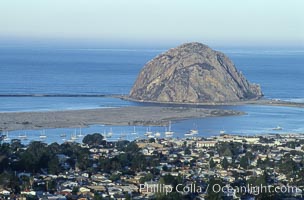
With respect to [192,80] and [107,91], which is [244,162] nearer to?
[192,80]

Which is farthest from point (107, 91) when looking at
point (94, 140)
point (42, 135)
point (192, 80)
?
point (94, 140)

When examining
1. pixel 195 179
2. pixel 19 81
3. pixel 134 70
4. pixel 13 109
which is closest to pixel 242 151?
pixel 195 179

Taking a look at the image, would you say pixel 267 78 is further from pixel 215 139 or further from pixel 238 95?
pixel 215 139

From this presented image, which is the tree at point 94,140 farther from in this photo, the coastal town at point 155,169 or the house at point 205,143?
the house at point 205,143

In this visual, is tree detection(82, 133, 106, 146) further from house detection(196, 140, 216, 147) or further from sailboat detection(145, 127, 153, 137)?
sailboat detection(145, 127, 153, 137)

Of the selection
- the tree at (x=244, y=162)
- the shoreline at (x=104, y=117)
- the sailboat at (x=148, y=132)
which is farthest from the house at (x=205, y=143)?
the shoreline at (x=104, y=117)

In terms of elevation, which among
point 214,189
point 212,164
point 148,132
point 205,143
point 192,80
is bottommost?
point 148,132
